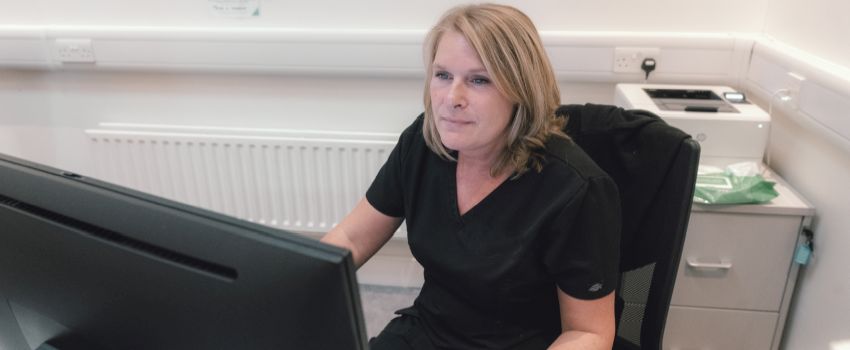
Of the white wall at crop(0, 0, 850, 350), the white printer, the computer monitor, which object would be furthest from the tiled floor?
the computer monitor

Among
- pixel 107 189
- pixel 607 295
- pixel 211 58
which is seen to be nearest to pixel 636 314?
pixel 607 295

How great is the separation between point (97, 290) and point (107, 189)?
100mm

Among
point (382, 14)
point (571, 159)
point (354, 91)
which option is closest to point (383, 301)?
point (354, 91)

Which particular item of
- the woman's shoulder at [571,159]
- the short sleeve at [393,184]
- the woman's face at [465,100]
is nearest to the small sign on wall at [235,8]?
the short sleeve at [393,184]

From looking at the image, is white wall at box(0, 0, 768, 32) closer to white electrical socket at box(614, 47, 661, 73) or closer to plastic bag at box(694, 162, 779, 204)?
white electrical socket at box(614, 47, 661, 73)

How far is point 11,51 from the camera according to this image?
2.15 metres

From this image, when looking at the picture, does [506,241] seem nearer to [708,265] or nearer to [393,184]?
[393,184]

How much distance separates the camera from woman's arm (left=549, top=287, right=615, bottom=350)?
1035 millimetres

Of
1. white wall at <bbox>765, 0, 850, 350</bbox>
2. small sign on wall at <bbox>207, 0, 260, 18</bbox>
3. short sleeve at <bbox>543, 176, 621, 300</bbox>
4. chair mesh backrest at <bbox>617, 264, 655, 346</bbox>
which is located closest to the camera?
short sleeve at <bbox>543, 176, 621, 300</bbox>

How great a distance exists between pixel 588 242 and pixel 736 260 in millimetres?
752

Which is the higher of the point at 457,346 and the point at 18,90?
the point at 18,90

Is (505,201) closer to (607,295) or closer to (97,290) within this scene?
(607,295)

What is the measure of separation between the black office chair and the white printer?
1.62ft

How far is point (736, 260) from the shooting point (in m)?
1.55
